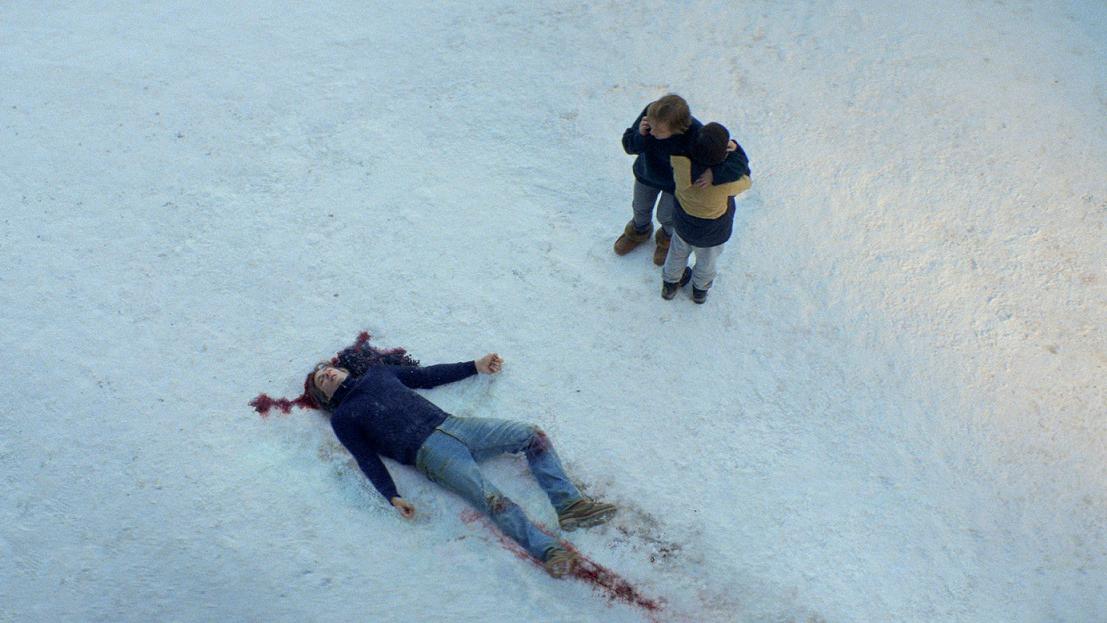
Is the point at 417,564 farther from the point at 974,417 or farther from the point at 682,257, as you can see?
the point at 974,417

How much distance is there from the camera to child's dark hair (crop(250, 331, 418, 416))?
487 cm

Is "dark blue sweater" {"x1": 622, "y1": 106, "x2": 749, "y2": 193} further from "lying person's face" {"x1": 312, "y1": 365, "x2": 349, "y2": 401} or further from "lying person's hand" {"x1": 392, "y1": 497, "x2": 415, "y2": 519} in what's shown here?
"lying person's hand" {"x1": 392, "y1": 497, "x2": 415, "y2": 519}

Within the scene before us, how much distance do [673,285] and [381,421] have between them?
214 centimetres

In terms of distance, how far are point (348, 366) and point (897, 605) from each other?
3610mm

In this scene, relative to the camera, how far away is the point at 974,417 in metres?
4.82

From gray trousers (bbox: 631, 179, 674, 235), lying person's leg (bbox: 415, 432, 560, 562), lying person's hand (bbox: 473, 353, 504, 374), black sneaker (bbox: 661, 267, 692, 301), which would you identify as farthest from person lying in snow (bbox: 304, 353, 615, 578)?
gray trousers (bbox: 631, 179, 674, 235)

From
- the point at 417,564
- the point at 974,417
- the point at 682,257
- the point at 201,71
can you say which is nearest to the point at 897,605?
the point at 974,417

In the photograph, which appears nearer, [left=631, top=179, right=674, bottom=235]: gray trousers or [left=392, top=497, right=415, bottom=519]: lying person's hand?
[left=392, top=497, right=415, bottom=519]: lying person's hand

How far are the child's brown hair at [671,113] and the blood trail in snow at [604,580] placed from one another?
8.13 feet

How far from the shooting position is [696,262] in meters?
4.94

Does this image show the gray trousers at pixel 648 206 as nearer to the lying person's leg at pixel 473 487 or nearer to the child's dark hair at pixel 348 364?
the child's dark hair at pixel 348 364

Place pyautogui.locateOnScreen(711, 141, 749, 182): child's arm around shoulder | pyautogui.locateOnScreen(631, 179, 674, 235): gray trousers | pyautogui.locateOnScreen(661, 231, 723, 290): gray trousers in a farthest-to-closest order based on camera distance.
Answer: pyautogui.locateOnScreen(631, 179, 674, 235): gray trousers → pyautogui.locateOnScreen(661, 231, 723, 290): gray trousers → pyautogui.locateOnScreen(711, 141, 749, 182): child's arm around shoulder

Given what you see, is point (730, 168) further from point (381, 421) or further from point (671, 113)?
point (381, 421)

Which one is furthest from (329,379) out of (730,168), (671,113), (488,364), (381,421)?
(730,168)
